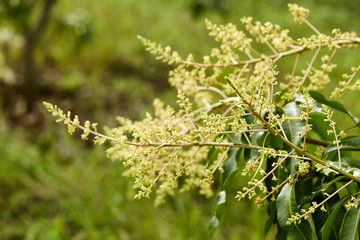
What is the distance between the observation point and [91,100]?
3.63 meters

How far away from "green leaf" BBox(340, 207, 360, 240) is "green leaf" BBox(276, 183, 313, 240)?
0.05 m

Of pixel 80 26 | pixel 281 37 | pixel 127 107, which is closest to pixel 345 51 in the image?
pixel 127 107

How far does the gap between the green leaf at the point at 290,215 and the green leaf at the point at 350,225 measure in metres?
0.05

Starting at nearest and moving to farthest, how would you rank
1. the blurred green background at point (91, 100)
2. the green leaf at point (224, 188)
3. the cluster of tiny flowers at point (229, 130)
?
the cluster of tiny flowers at point (229, 130) < the green leaf at point (224, 188) < the blurred green background at point (91, 100)

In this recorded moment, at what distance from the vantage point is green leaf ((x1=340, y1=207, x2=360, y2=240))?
602mm

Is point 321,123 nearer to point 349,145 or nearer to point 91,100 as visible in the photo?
point 349,145

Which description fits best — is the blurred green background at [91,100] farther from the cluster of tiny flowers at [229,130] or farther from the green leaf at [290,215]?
the green leaf at [290,215]

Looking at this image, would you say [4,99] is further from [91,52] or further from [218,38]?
[218,38]

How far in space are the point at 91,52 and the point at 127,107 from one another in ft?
3.20

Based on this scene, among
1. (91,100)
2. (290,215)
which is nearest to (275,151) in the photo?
(290,215)

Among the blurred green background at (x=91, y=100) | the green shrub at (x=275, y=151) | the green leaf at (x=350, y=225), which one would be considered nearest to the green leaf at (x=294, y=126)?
the green shrub at (x=275, y=151)

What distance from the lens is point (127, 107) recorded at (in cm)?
365

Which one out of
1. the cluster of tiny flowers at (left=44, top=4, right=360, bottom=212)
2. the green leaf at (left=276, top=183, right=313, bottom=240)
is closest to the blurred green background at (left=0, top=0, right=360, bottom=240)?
the cluster of tiny flowers at (left=44, top=4, right=360, bottom=212)

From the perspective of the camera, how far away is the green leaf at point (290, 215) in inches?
24.2
